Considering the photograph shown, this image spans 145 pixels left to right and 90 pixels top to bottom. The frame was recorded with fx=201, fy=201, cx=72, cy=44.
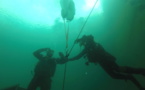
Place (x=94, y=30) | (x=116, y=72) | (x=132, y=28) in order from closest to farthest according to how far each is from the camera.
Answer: (x=116, y=72) < (x=132, y=28) < (x=94, y=30)

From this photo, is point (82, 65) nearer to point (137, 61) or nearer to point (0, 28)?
point (137, 61)

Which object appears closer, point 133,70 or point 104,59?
point 133,70

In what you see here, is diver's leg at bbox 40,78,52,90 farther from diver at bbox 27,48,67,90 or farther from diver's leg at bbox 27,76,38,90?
diver's leg at bbox 27,76,38,90

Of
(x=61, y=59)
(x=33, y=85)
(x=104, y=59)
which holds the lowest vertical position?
(x=33, y=85)

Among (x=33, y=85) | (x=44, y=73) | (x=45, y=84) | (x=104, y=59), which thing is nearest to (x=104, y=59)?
(x=104, y=59)

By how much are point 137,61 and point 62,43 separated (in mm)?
12902

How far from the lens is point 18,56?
3734 cm

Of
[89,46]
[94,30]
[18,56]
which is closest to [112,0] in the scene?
[94,30]

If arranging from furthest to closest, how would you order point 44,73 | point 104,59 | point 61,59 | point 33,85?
point 61,59
point 44,73
point 33,85
point 104,59

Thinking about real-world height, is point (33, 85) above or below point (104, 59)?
below

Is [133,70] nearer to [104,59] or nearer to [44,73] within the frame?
[104,59]

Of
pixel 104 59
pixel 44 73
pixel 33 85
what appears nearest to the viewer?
pixel 104 59

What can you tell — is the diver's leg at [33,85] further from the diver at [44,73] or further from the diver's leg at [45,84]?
the diver's leg at [45,84]

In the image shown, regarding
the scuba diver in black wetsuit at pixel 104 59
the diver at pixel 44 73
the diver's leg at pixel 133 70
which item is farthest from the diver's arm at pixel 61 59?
the diver's leg at pixel 133 70
